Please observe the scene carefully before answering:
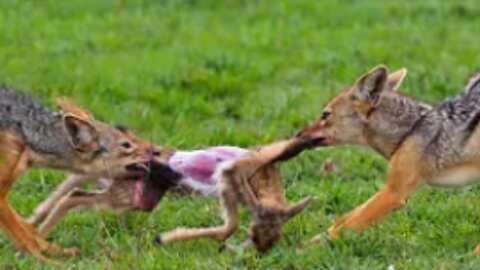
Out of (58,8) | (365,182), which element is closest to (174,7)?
(58,8)

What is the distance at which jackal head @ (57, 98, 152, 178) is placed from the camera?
28.1ft

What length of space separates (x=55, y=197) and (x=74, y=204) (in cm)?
25

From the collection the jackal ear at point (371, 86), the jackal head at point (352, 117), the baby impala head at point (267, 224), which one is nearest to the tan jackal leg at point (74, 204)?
the baby impala head at point (267, 224)

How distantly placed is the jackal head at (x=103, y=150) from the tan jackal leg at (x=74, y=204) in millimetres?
159

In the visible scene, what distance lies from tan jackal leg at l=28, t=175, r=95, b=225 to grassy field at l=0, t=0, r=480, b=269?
13cm

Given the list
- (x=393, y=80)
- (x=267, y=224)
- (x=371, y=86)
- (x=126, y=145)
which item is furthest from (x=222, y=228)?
(x=393, y=80)

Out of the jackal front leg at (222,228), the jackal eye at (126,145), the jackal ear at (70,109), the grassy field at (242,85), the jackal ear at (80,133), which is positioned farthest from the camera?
the jackal ear at (70,109)

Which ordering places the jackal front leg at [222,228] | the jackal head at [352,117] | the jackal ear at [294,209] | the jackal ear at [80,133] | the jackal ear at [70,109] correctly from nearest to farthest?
1. the jackal ear at [294,209]
2. the jackal front leg at [222,228]
3. the jackal ear at [80,133]
4. the jackal head at [352,117]
5. the jackal ear at [70,109]

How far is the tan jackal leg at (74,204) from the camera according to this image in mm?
8539

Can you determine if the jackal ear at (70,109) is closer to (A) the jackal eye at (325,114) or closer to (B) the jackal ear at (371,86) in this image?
(A) the jackal eye at (325,114)

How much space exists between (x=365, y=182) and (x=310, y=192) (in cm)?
53

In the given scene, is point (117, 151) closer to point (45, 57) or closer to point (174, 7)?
point (45, 57)

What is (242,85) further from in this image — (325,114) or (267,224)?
(267,224)

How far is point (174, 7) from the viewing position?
1457cm
